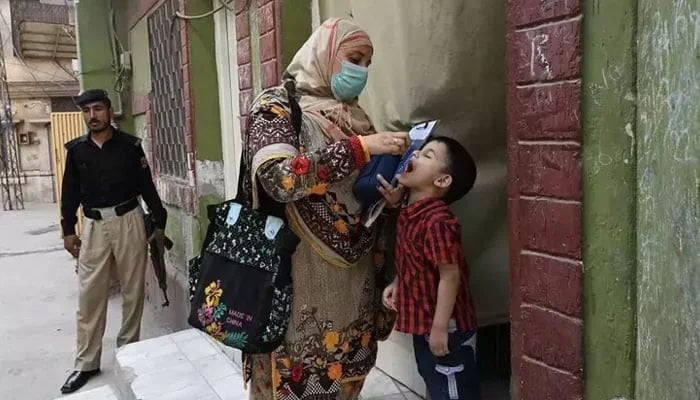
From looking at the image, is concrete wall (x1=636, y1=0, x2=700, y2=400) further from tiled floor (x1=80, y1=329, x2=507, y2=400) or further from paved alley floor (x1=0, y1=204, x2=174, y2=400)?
paved alley floor (x1=0, y1=204, x2=174, y2=400)

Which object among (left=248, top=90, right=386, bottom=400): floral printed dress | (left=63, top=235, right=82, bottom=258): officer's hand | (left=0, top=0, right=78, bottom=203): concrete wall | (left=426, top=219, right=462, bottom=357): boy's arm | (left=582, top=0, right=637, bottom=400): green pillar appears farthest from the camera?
(left=0, top=0, right=78, bottom=203): concrete wall

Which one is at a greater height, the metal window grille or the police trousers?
the metal window grille

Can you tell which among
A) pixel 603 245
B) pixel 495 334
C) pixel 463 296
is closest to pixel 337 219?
pixel 463 296

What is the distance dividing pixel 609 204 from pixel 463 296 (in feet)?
2.18

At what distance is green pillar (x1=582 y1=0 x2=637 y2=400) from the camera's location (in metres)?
1.30

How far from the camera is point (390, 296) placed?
200 cm

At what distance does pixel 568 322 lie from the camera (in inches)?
56.7

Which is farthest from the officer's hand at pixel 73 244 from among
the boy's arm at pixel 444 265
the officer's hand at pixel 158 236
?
the boy's arm at pixel 444 265

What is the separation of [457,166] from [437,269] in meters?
0.29

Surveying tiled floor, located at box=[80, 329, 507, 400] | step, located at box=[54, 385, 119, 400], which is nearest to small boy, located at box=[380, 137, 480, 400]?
tiled floor, located at box=[80, 329, 507, 400]

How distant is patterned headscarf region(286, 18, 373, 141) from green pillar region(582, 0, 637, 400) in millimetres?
759

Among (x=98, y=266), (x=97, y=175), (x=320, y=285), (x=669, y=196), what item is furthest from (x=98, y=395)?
(x=669, y=196)

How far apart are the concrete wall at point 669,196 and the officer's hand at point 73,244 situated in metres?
4.03

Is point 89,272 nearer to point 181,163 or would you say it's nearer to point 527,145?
point 181,163
